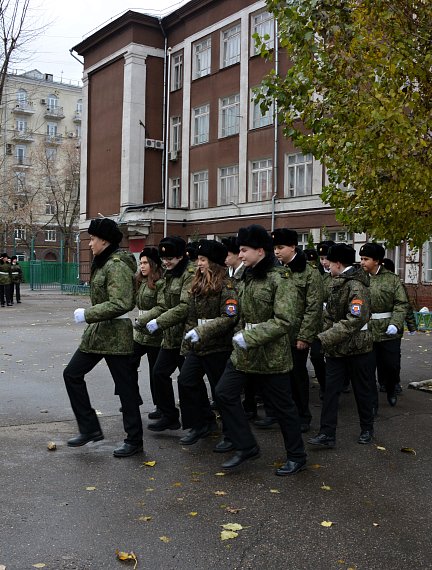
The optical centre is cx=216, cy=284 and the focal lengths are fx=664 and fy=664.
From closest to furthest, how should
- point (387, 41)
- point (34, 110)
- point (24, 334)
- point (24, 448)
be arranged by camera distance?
point (24, 448)
point (387, 41)
point (24, 334)
point (34, 110)

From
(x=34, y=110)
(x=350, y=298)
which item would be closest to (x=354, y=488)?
(x=350, y=298)

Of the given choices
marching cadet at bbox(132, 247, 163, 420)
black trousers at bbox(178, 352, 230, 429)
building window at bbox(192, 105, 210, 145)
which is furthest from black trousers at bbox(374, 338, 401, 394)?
building window at bbox(192, 105, 210, 145)

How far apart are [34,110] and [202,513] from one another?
78.1 metres

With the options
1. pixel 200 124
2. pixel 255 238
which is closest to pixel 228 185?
pixel 200 124

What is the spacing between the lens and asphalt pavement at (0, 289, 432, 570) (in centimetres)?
401

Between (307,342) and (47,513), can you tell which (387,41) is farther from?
(47,513)

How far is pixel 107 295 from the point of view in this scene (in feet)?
19.7

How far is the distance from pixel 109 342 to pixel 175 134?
33.1 metres

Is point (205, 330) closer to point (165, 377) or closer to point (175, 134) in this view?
point (165, 377)

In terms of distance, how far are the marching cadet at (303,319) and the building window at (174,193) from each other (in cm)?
3029

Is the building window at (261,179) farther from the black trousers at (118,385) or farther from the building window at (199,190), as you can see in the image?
the black trousers at (118,385)

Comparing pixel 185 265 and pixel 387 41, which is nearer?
pixel 185 265

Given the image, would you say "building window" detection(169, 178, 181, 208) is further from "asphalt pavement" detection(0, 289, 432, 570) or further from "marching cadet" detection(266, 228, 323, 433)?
"marching cadet" detection(266, 228, 323, 433)

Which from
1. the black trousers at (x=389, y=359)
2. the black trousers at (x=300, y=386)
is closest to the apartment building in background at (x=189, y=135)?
the black trousers at (x=389, y=359)
